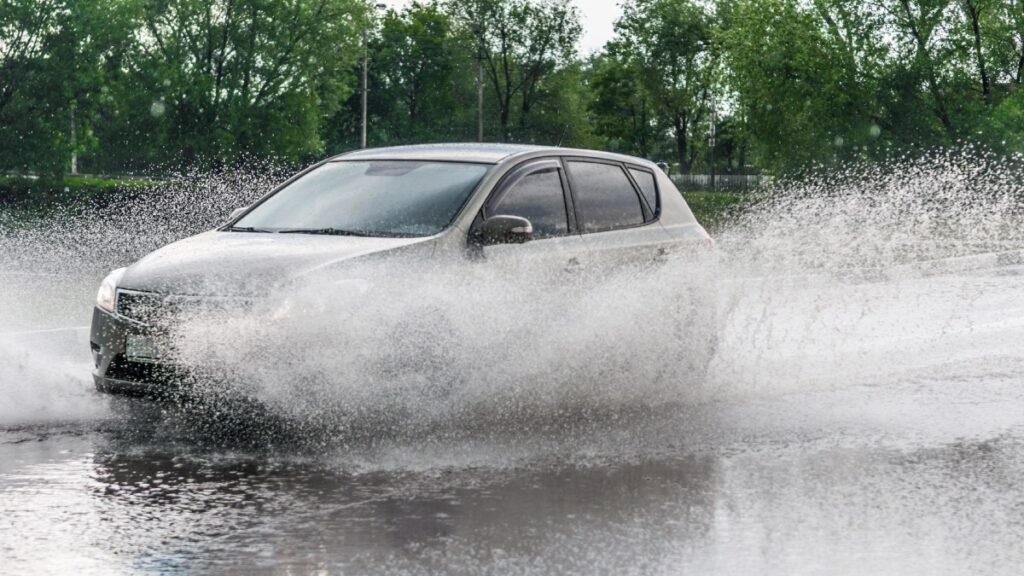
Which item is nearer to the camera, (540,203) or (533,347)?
(533,347)

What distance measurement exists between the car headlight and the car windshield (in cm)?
93

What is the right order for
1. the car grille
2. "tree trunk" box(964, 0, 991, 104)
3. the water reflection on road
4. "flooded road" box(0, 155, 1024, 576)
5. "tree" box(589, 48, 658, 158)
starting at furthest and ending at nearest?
"tree" box(589, 48, 658, 158)
"tree trunk" box(964, 0, 991, 104)
the car grille
"flooded road" box(0, 155, 1024, 576)
the water reflection on road

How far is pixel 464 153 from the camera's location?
9023 mm

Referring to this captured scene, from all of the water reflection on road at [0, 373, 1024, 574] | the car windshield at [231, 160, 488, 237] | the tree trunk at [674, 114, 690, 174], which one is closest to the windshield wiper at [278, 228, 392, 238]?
the car windshield at [231, 160, 488, 237]

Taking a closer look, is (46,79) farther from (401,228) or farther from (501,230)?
(501,230)

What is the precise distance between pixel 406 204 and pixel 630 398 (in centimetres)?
184

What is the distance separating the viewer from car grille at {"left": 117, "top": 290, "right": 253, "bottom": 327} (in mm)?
7203

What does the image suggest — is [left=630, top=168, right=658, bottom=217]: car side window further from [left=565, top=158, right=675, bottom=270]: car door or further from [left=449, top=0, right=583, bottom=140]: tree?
[left=449, top=0, right=583, bottom=140]: tree

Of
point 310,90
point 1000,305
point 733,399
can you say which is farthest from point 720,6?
point 733,399

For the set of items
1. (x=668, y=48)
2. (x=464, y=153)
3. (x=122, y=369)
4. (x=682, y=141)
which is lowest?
(x=122, y=369)

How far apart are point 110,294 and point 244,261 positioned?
0.86m

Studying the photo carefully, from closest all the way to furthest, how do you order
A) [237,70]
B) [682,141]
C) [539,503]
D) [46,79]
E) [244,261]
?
[539,503]
[244,261]
[46,79]
[237,70]
[682,141]

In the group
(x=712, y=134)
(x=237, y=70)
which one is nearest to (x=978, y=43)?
(x=237, y=70)

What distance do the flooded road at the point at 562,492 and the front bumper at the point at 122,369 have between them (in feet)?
0.90
